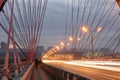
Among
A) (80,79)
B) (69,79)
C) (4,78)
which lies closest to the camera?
(4,78)

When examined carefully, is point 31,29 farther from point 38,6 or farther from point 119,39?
point 119,39

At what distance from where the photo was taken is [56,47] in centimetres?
19275

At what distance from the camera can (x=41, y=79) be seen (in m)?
38.0

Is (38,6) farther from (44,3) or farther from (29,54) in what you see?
(29,54)

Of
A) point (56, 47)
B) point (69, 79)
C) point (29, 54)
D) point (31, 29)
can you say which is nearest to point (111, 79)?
point (69, 79)

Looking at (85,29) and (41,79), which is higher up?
(85,29)

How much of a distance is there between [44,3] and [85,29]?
2515 cm

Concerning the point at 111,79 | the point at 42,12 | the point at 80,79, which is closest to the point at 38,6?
the point at 42,12

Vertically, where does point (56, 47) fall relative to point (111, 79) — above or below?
above

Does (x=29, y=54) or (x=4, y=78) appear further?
(x=29, y=54)

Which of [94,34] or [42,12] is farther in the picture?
[94,34]

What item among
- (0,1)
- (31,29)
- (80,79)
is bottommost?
(80,79)

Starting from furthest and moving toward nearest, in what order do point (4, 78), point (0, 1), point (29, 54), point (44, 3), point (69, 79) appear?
point (29, 54) < point (44, 3) < point (69, 79) < point (0, 1) < point (4, 78)

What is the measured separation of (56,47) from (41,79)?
155 m
